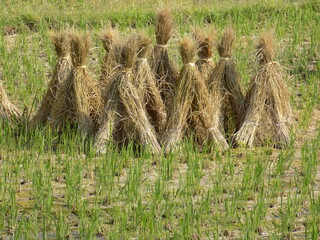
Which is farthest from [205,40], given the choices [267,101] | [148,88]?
[267,101]

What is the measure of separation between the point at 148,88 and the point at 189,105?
36cm

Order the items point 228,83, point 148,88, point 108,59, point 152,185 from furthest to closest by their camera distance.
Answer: point 108,59 → point 228,83 → point 148,88 → point 152,185

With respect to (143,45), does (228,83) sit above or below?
below

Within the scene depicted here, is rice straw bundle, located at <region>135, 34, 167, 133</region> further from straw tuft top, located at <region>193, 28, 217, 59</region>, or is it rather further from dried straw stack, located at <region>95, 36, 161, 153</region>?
straw tuft top, located at <region>193, 28, 217, 59</region>

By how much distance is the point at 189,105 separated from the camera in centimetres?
625

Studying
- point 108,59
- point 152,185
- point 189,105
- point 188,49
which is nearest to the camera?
point 152,185

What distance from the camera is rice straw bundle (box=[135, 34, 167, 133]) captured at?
20.6 ft

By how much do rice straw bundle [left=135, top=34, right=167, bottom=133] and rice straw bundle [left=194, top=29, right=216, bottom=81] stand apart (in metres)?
0.41

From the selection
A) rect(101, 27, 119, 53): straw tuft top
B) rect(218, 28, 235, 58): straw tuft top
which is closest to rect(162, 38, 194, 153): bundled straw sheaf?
rect(218, 28, 235, 58): straw tuft top

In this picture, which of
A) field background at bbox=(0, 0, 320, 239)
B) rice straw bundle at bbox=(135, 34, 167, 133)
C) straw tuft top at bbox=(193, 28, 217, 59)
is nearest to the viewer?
field background at bbox=(0, 0, 320, 239)

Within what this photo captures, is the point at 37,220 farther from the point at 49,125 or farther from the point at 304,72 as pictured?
the point at 304,72

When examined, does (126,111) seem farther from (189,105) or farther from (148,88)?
(189,105)

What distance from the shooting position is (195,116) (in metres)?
6.30

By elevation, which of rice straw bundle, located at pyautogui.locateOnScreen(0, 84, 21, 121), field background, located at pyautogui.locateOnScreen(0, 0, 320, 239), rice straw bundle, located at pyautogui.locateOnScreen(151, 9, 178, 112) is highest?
rice straw bundle, located at pyautogui.locateOnScreen(151, 9, 178, 112)
